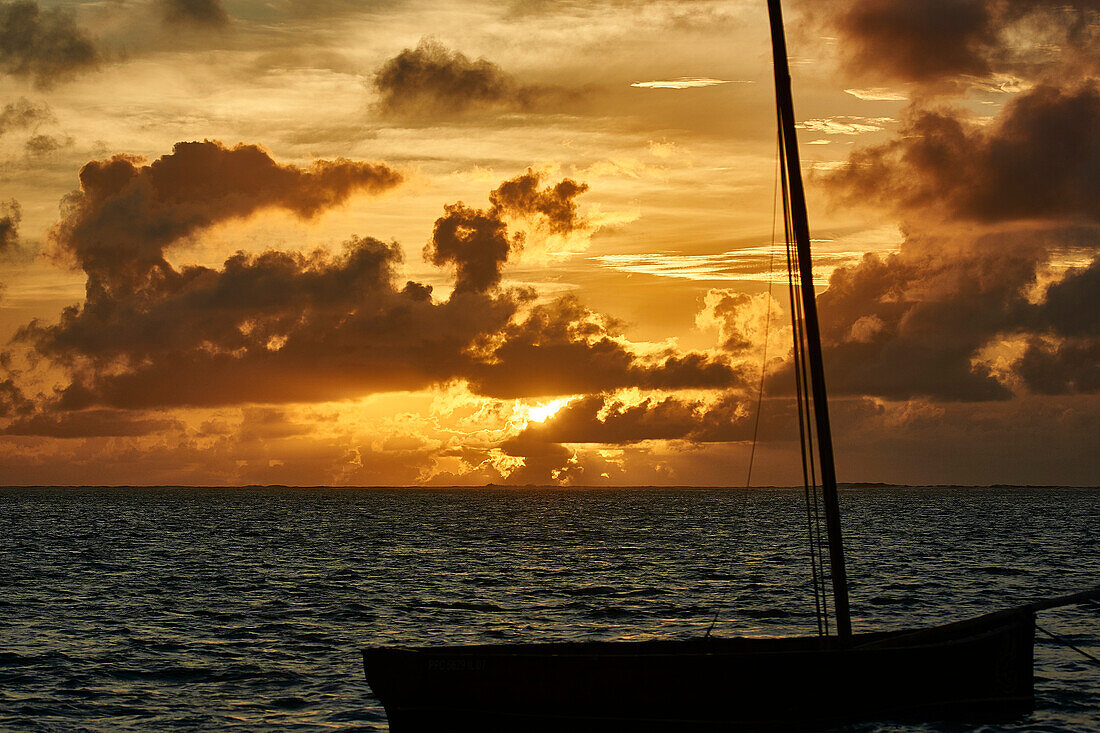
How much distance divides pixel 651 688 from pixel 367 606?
961 inches

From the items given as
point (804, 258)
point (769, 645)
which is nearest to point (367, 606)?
point (769, 645)

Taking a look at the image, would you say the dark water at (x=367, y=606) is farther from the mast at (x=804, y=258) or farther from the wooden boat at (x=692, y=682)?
the mast at (x=804, y=258)

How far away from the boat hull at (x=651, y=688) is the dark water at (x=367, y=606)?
48.4 inches

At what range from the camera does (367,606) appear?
43781mm

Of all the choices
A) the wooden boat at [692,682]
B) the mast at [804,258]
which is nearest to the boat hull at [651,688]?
the wooden boat at [692,682]

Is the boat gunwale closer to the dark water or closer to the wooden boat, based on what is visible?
the wooden boat

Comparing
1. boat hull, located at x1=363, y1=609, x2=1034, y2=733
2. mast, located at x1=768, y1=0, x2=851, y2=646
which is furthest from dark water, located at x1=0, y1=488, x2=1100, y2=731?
mast, located at x1=768, y1=0, x2=851, y2=646

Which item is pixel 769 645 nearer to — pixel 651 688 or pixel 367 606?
pixel 651 688

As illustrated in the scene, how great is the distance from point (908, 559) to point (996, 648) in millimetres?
47296

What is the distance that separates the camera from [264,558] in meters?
73.4

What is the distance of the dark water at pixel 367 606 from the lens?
86.8 feet

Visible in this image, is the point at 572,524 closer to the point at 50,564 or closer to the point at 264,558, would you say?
the point at 264,558

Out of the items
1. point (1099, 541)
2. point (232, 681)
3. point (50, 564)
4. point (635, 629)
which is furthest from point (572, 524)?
point (232, 681)

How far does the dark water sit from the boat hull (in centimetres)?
123
